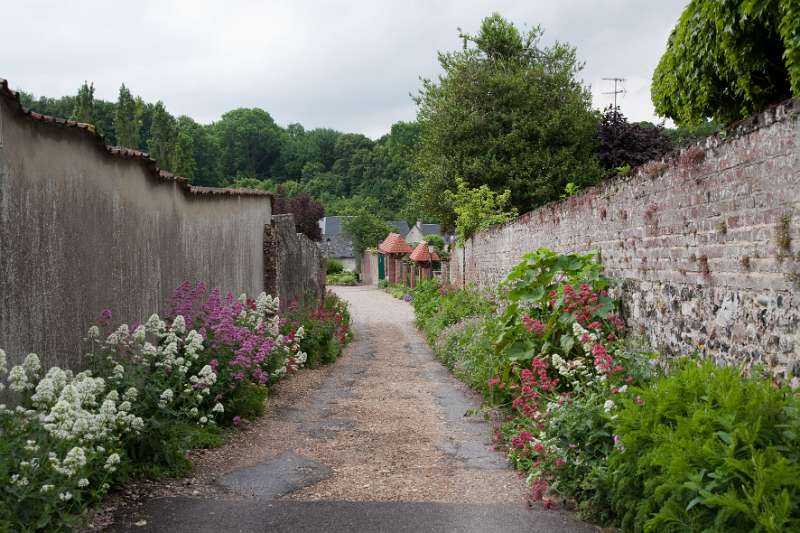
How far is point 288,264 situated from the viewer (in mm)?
14023

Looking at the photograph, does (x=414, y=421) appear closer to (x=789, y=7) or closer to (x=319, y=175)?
(x=789, y=7)

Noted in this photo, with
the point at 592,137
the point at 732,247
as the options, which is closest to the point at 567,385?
the point at 732,247

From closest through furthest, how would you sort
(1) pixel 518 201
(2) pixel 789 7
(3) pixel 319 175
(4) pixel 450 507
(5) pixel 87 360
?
1. (4) pixel 450 507
2. (5) pixel 87 360
3. (2) pixel 789 7
4. (1) pixel 518 201
5. (3) pixel 319 175

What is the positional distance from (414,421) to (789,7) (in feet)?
18.2

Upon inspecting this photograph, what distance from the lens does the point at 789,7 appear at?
695 centimetres

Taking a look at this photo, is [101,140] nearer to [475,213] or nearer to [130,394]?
[130,394]

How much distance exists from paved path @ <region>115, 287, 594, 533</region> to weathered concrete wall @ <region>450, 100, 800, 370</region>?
1732 mm

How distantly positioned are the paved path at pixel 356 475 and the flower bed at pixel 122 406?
310 mm

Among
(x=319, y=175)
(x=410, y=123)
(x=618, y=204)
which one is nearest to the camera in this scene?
(x=618, y=204)

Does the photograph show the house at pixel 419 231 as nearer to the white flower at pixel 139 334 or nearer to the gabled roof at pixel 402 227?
the gabled roof at pixel 402 227

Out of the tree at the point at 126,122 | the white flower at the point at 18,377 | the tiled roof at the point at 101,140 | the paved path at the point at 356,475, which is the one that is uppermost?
the tree at the point at 126,122

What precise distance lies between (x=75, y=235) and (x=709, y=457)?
4.62 metres

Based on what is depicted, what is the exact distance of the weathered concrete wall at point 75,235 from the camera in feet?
15.3

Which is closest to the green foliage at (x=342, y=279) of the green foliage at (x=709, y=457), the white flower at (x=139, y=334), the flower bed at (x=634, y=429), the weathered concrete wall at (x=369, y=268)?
the weathered concrete wall at (x=369, y=268)
